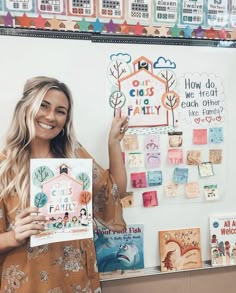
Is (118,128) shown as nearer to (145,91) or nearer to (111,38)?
(145,91)

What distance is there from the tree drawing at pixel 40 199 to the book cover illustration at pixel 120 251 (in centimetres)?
30

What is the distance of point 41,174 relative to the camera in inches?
48.3

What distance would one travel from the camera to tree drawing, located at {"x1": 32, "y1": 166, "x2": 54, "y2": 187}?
1224 mm

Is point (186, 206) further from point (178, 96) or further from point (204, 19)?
point (204, 19)

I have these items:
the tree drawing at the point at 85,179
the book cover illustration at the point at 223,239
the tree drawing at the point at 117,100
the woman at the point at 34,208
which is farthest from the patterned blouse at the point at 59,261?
the book cover illustration at the point at 223,239

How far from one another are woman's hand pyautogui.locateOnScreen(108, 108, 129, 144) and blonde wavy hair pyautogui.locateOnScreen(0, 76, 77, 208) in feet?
0.55

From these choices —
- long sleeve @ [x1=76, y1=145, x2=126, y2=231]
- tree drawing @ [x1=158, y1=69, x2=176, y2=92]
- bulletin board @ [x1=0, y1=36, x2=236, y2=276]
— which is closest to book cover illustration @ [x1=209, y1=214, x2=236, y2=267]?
bulletin board @ [x1=0, y1=36, x2=236, y2=276]

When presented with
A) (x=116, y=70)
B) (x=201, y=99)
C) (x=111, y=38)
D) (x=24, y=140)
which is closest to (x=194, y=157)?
(x=201, y=99)

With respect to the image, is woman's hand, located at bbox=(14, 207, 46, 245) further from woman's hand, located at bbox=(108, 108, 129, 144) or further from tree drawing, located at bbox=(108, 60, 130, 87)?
tree drawing, located at bbox=(108, 60, 130, 87)

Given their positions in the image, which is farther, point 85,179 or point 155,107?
point 155,107

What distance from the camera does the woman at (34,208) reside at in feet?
4.12

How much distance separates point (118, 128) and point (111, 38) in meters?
0.35

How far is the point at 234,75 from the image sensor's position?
61.6 inches

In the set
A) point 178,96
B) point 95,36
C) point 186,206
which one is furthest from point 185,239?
point 95,36
